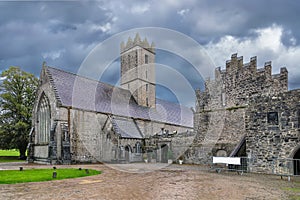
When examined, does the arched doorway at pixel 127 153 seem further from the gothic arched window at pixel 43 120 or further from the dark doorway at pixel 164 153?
the gothic arched window at pixel 43 120

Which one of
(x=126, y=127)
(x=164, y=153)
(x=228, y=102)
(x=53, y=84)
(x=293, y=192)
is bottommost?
(x=164, y=153)

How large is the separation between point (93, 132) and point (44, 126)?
5.30m

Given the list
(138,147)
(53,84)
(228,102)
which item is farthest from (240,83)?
(53,84)

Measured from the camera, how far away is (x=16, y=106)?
31688mm

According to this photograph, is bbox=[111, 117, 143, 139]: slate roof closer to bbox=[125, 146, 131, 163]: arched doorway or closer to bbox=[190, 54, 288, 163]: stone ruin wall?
bbox=[125, 146, 131, 163]: arched doorway

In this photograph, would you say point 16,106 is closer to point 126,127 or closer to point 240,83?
point 126,127

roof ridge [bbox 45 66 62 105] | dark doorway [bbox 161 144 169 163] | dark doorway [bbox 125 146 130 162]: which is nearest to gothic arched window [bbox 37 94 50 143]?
roof ridge [bbox 45 66 62 105]

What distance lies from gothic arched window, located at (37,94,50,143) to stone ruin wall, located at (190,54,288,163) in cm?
1510

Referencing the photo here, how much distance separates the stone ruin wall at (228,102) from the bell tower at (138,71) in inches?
566

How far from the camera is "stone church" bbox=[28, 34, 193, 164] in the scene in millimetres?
24734

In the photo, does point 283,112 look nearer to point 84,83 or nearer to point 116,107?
point 116,107

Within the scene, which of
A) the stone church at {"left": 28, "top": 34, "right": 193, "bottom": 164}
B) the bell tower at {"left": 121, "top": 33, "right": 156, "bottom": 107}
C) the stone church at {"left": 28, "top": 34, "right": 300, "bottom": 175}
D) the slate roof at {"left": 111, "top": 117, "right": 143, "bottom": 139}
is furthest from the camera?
the bell tower at {"left": 121, "top": 33, "right": 156, "bottom": 107}

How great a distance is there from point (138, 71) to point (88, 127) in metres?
15.3

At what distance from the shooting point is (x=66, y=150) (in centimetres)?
2386
